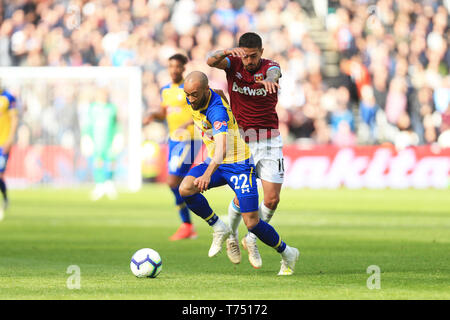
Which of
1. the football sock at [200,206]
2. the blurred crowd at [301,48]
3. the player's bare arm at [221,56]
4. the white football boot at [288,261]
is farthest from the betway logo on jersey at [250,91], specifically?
the blurred crowd at [301,48]

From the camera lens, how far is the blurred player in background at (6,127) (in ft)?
56.4

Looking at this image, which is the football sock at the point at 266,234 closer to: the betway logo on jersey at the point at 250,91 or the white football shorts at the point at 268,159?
the white football shorts at the point at 268,159

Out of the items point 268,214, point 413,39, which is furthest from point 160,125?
point 268,214

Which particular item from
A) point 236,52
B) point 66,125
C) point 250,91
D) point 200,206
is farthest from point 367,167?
point 236,52

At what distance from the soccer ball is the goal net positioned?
677 inches

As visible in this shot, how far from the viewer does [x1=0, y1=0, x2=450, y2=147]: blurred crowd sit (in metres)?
27.2

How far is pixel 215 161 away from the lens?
8789mm

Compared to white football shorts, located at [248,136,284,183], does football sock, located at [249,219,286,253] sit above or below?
below

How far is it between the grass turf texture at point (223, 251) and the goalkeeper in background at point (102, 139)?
1638mm

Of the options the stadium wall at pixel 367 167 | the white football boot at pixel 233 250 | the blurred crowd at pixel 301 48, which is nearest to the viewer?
the white football boot at pixel 233 250

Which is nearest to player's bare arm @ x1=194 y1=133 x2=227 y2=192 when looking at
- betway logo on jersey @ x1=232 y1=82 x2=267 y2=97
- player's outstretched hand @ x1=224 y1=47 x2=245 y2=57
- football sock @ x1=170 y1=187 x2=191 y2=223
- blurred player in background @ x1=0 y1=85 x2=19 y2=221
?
player's outstretched hand @ x1=224 y1=47 x2=245 y2=57

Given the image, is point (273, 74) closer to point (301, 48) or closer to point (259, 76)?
point (259, 76)

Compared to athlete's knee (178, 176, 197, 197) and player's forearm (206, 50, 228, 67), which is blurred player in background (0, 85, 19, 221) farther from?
athlete's knee (178, 176, 197, 197)

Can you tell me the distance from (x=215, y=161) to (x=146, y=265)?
117 cm
